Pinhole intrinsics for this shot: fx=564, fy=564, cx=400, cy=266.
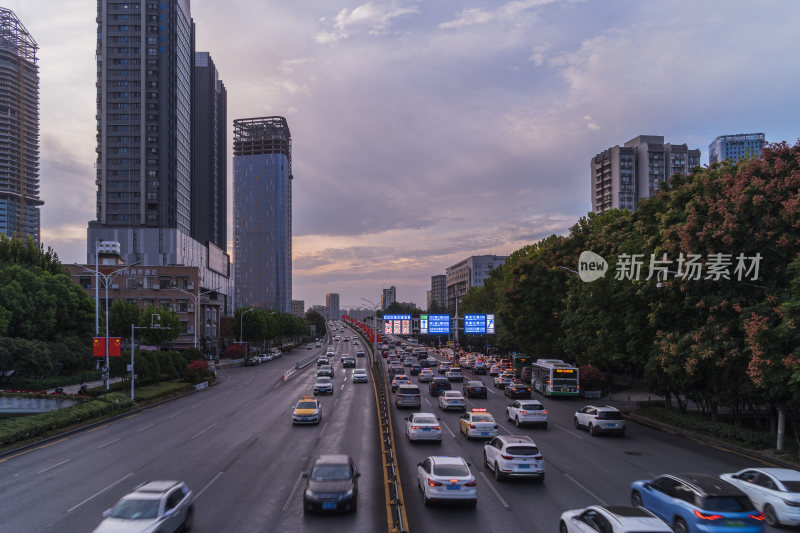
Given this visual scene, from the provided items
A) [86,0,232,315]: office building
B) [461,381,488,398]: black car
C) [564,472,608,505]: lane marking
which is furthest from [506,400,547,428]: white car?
[86,0,232,315]: office building

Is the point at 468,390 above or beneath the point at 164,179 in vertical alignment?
beneath

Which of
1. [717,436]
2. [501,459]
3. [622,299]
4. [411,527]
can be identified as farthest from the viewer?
[622,299]

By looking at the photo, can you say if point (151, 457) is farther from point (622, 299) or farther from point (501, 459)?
point (622, 299)

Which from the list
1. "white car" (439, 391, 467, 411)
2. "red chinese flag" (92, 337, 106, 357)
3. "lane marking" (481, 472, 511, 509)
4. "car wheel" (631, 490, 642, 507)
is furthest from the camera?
"red chinese flag" (92, 337, 106, 357)

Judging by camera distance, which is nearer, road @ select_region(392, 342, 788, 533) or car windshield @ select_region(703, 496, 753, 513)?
car windshield @ select_region(703, 496, 753, 513)

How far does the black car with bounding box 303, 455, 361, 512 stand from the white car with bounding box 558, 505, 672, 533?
18.9 feet

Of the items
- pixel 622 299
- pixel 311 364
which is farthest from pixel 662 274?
pixel 311 364

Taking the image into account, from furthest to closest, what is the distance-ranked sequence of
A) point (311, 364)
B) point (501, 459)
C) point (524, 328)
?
1. point (311, 364)
2. point (524, 328)
3. point (501, 459)

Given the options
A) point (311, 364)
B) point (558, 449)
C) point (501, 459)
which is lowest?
point (311, 364)

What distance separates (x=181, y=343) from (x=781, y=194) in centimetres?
9439

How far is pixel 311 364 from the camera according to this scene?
299 ft

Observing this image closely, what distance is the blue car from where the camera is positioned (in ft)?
42.6

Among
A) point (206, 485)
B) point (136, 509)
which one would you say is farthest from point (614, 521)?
point (206, 485)

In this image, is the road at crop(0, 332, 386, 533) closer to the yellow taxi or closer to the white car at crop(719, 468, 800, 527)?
the yellow taxi
